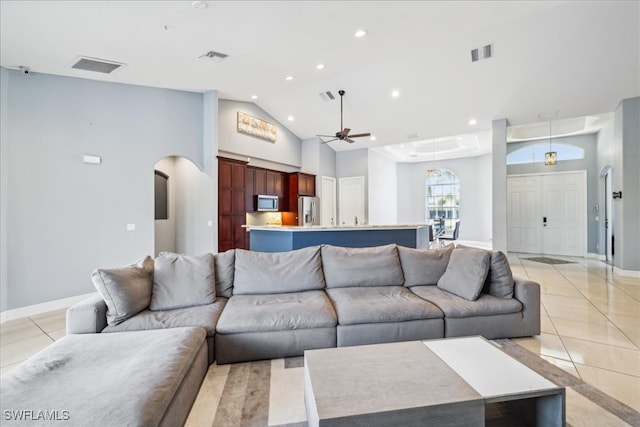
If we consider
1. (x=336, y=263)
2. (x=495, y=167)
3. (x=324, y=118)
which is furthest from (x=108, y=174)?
→ (x=495, y=167)

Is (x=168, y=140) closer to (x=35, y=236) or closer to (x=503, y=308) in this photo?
(x=35, y=236)

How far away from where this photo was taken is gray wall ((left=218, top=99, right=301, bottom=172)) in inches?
251

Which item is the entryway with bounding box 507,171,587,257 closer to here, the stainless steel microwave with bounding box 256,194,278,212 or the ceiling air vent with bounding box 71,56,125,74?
the stainless steel microwave with bounding box 256,194,278,212

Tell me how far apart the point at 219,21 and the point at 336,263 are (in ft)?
10.2

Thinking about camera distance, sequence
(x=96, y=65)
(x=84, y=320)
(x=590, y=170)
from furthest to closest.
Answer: (x=590, y=170)
(x=96, y=65)
(x=84, y=320)

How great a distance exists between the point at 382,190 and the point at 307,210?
354 centimetres

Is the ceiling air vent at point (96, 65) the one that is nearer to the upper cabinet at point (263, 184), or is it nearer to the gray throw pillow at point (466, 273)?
the upper cabinet at point (263, 184)

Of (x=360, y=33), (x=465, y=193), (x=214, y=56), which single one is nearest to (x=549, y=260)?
(x=465, y=193)

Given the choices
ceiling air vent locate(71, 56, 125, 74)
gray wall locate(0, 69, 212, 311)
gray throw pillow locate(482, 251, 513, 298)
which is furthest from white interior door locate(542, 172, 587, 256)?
ceiling air vent locate(71, 56, 125, 74)

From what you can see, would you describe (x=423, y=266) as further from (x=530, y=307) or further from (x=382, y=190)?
(x=382, y=190)

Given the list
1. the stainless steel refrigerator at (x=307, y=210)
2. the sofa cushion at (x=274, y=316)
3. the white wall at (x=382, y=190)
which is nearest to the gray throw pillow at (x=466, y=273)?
the sofa cushion at (x=274, y=316)

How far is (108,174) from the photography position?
185 inches

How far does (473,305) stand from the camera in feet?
8.94

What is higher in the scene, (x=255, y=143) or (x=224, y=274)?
(x=255, y=143)
